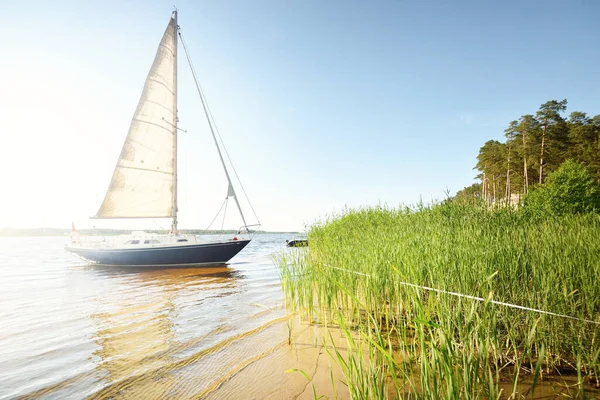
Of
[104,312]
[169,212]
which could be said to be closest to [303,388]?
[104,312]

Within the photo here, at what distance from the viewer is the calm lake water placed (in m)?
3.27

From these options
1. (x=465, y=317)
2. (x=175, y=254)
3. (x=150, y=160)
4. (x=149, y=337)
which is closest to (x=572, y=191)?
(x=465, y=317)

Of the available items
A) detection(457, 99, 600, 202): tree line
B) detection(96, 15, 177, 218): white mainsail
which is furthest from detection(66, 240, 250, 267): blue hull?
detection(457, 99, 600, 202): tree line

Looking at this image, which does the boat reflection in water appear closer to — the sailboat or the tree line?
the sailboat

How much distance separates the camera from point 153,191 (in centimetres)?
1748

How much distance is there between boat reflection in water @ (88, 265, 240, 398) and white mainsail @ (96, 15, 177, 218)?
8870 millimetres

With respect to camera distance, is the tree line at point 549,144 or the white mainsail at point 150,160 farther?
the tree line at point 549,144

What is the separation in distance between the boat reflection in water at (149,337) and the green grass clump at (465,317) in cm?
193

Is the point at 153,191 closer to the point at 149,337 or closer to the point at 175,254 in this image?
the point at 175,254

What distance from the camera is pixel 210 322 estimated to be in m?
5.72

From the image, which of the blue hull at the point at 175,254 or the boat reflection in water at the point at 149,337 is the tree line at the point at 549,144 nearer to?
the blue hull at the point at 175,254

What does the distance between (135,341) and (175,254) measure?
11931 millimetres

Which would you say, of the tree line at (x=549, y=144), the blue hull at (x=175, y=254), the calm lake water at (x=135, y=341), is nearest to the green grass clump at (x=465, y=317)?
the calm lake water at (x=135, y=341)

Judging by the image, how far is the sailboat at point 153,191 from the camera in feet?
53.1
